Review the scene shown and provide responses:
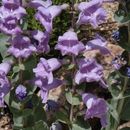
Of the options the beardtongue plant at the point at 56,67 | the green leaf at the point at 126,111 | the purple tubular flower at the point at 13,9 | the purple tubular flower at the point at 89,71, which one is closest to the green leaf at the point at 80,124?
the beardtongue plant at the point at 56,67

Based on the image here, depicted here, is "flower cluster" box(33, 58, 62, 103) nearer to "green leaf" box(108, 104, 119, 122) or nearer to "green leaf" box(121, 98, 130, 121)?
"green leaf" box(108, 104, 119, 122)

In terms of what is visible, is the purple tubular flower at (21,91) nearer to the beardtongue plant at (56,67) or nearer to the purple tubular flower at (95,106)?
the beardtongue plant at (56,67)

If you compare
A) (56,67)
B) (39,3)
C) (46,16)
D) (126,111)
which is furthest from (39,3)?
(126,111)

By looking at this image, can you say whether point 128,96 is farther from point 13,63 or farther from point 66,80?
point 13,63

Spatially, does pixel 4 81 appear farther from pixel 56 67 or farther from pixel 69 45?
pixel 69 45

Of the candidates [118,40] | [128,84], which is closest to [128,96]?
[128,84]

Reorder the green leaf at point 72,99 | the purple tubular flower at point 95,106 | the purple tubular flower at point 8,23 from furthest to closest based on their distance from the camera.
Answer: the green leaf at point 72,99 < the purple tubular flower at point 95,106 < the purple tubular flower at point 8,23
